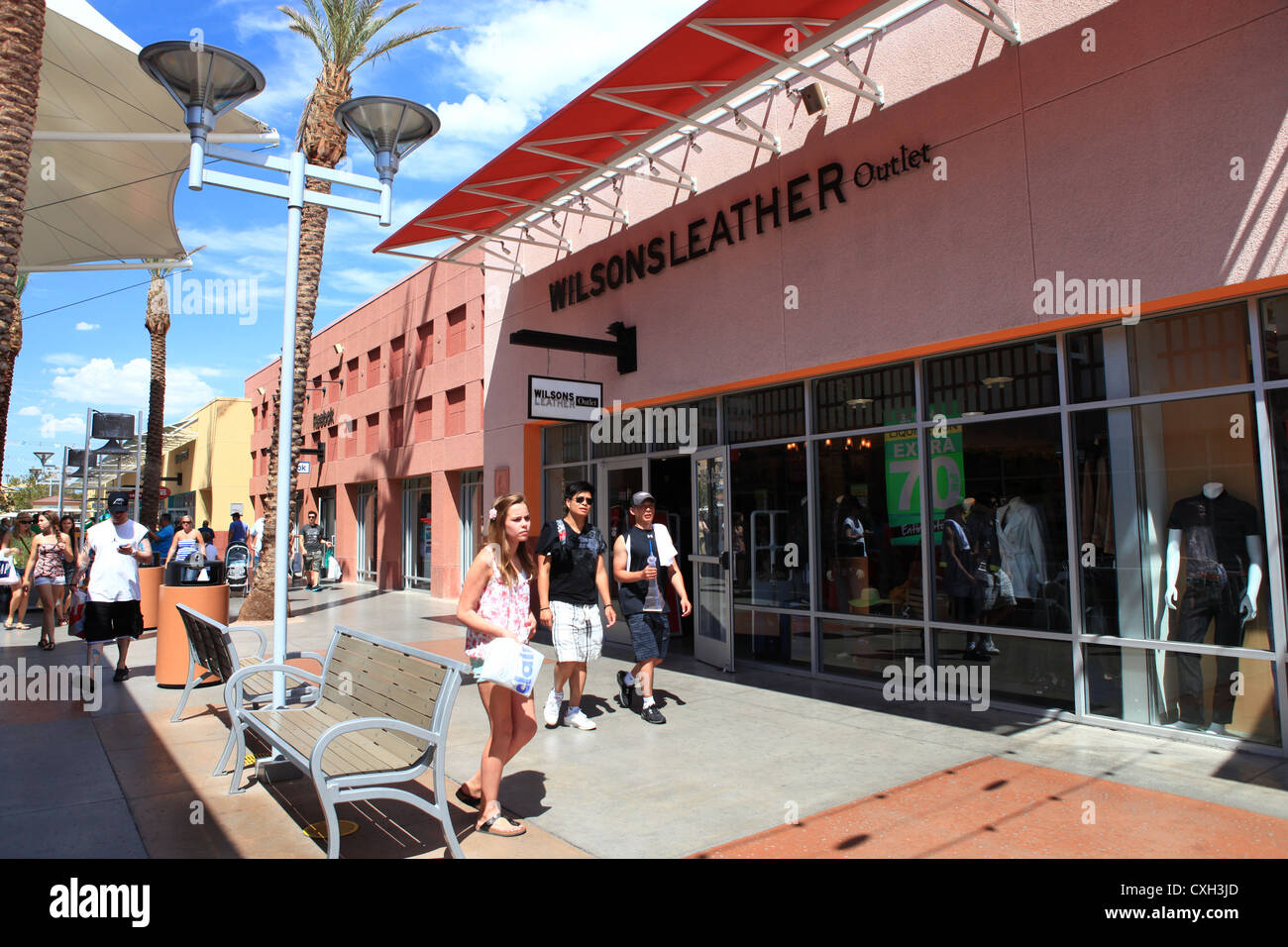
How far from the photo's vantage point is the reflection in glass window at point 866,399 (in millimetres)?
7582

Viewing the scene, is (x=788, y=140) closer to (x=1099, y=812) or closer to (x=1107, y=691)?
(x=1107, y=691)

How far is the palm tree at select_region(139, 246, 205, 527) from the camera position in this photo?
24.2m

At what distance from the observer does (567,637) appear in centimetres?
630

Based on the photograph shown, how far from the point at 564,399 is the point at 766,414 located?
269 cm

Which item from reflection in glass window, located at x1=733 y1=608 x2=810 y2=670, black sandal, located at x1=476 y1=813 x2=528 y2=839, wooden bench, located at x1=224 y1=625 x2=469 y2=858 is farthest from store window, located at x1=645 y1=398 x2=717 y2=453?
black sandal, located at x1=476 y1=813 x2=528 y2=839

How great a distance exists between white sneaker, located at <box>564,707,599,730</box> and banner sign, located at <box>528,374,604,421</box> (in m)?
4.16

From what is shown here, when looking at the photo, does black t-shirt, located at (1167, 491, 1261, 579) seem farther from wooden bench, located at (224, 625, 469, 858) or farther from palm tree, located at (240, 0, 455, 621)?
palm tree, located at (240, 0, 455, 621)

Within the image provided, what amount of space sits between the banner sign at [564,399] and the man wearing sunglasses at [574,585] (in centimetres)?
358

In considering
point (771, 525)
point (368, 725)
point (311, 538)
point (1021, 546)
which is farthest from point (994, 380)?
point (311, 538)

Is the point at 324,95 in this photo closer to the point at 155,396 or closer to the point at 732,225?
the point at 732,225

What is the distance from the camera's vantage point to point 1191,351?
5801 mm

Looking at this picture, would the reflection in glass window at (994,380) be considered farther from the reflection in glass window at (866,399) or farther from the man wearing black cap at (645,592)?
the man wearing black cap at (645,592)

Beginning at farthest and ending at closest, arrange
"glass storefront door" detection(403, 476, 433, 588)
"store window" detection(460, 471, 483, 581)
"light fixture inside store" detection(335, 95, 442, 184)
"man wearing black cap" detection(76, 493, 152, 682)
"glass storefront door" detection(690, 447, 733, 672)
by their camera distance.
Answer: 1. "glass storefront door" detection(403, 476, 433, 588)
2. "store window" detection(460, 471, 483, 581)
3. "glass storefront door" detection(690, 447, 733, 672)
4. "man wearing black cap" detection(76, 493, 152, 682)
5. "light fixture inside store" detection(335, 95, 442, 184)

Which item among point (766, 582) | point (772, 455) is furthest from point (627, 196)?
point (766, 582)
